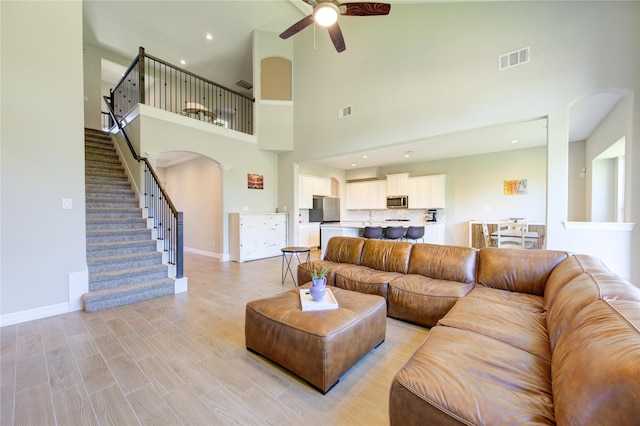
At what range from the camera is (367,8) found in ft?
9.82

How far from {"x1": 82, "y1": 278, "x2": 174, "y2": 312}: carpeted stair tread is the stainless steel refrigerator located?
16.6 ft

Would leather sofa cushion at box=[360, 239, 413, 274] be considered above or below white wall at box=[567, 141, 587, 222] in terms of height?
below

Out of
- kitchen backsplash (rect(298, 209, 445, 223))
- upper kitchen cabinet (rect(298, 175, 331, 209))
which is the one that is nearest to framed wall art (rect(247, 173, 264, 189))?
upper kitchen cabinet (rect(298, 175, 331, 209))

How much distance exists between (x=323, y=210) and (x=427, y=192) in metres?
3.19

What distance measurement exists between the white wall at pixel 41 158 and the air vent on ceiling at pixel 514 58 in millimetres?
5719

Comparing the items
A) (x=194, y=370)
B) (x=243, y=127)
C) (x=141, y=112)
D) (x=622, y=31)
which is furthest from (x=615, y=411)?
(x=243, y=127)

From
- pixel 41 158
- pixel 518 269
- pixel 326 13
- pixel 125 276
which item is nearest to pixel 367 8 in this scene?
pixel 326 13

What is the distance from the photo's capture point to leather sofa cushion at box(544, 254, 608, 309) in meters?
1.88

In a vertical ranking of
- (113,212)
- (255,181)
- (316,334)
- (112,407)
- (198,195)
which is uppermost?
(255,181)

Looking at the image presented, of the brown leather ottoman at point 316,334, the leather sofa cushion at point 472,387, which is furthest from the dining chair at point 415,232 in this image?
the leather sofa cushion at point 472,387

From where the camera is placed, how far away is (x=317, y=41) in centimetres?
616

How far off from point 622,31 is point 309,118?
16.8ft

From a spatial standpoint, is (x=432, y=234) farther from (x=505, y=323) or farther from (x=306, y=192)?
(x=505, y=323)

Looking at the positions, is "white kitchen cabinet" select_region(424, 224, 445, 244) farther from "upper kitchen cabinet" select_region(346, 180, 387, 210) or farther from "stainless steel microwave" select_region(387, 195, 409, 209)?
"upper kitchen cabinet" select_region(346, 180, 387, 210)
